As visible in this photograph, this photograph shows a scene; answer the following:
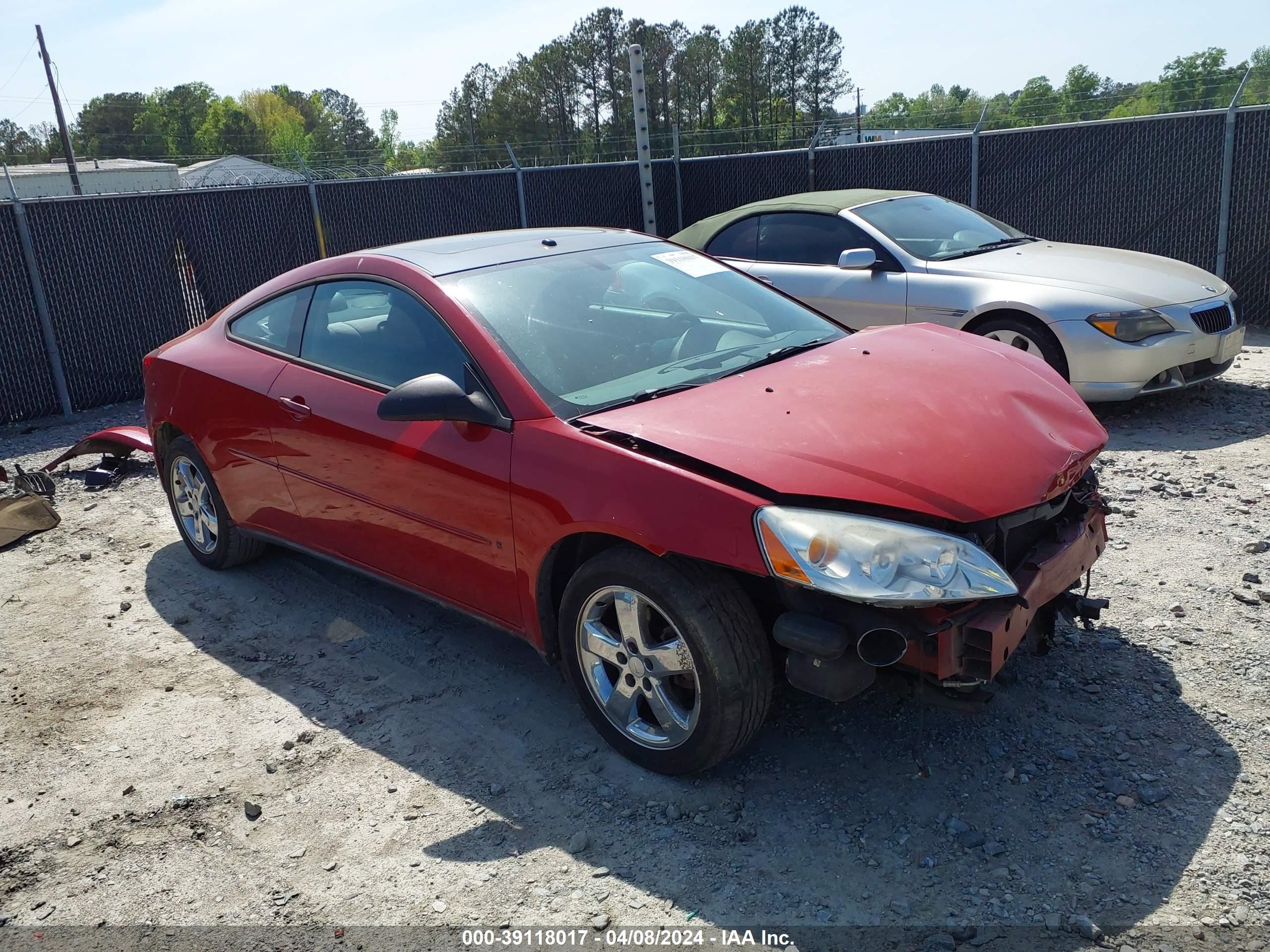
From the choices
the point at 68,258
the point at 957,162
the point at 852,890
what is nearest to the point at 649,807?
the point at 852,890

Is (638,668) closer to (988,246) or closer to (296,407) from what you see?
(296,407)

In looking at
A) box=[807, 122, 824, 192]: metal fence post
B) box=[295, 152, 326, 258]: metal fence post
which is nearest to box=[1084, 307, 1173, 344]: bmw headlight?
box=[807, 122, 824, 192]: metal fence post

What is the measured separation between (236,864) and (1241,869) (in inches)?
110

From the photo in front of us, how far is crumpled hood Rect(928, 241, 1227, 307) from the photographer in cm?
655

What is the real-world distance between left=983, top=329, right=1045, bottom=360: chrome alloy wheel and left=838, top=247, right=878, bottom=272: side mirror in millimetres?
948

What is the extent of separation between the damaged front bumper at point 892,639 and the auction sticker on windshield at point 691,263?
6.39ft

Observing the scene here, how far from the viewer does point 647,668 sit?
305 centimetres

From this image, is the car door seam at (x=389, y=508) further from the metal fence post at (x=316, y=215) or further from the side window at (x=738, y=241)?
the metal fence post at (x=316, y=215)

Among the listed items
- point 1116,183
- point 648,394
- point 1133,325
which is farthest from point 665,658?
point 1116,183

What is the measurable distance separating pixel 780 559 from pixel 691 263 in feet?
6.95

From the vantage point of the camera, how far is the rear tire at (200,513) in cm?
499

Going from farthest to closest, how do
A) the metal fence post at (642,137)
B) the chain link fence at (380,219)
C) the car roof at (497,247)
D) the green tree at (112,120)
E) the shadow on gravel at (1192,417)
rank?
the green tree at (112,120) < the metal fence post at (642,137) < the chain link fence at (380,219) < the shadow on gravel at (1192,417) < the car roof at (497,247)

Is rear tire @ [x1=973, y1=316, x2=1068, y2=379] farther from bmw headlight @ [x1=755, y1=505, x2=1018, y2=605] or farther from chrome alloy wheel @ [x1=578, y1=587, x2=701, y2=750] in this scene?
chrome alloy wheel @ [x1=578, y1=587, x2=701, y2=750]

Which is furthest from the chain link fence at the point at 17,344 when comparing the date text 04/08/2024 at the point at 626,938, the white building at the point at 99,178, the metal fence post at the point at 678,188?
the white building at the point at 99,178
